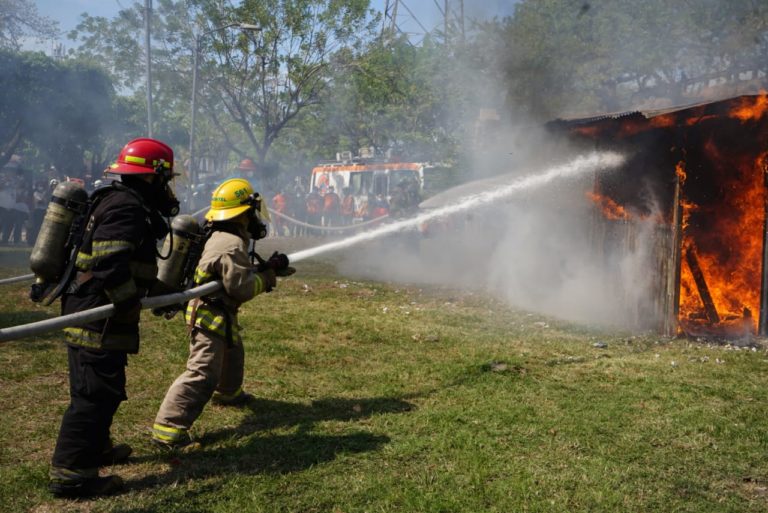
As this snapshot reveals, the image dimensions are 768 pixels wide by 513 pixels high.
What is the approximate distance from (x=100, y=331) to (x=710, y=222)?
699cm

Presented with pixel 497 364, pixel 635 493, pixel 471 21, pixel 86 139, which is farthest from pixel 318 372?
pixel 86 139

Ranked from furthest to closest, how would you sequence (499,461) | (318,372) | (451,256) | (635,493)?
(451,256), (318,372), (499,461), (635,493)

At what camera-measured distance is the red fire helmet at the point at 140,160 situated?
3941 mm

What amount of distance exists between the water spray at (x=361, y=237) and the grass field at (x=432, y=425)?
3.50 feet

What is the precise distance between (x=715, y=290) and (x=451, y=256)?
8649 mm

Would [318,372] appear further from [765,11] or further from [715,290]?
[765,11]

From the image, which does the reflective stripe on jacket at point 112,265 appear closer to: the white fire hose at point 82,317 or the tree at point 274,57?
the white fire hose at point 82,317

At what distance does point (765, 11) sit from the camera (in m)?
16.9

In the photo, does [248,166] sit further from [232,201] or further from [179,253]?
[179,253]

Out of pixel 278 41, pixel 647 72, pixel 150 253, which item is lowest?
pixel 150 253

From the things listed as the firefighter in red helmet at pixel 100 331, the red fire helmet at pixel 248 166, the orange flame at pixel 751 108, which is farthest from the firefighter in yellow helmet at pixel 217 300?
the red fire helmet at pixel 248 166

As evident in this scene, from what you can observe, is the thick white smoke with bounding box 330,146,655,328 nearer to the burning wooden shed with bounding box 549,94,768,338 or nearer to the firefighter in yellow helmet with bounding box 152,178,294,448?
the burning wooden shed with bounding box 549,94,768,338

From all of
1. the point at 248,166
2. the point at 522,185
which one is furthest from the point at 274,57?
the point at 522,185

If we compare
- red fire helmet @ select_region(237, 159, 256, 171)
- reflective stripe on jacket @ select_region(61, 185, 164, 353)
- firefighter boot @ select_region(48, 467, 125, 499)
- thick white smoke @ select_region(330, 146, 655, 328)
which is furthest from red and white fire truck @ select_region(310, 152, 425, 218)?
firefighter boot @ select_region(48, 467, 125, 499)
